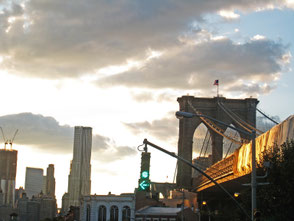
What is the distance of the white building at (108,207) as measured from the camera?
181m

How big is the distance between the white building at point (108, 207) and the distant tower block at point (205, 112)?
3091 centimetres

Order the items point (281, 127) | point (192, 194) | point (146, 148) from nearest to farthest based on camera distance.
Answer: point (146, 148), point (281, 127), point (192, 194)

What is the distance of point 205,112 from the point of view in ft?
528

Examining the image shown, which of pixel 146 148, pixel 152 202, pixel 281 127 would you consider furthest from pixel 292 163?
pixel 152 202

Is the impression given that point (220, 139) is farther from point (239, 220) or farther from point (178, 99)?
point (239, 220)

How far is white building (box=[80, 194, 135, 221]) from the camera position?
592 feet

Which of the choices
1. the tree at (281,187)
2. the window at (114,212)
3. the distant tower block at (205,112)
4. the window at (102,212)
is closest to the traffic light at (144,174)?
the tree at (281,187)

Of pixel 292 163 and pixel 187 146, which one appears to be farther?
pixel 187 146

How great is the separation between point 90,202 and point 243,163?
122418 mm

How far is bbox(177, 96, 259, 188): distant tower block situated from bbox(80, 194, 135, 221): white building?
3091 cm

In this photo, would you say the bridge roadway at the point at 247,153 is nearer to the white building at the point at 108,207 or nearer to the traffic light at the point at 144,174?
the traffic light at the point at 144,174

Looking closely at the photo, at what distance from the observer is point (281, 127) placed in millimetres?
53906

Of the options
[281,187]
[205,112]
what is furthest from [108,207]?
[281,187]

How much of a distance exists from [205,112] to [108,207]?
150ft
